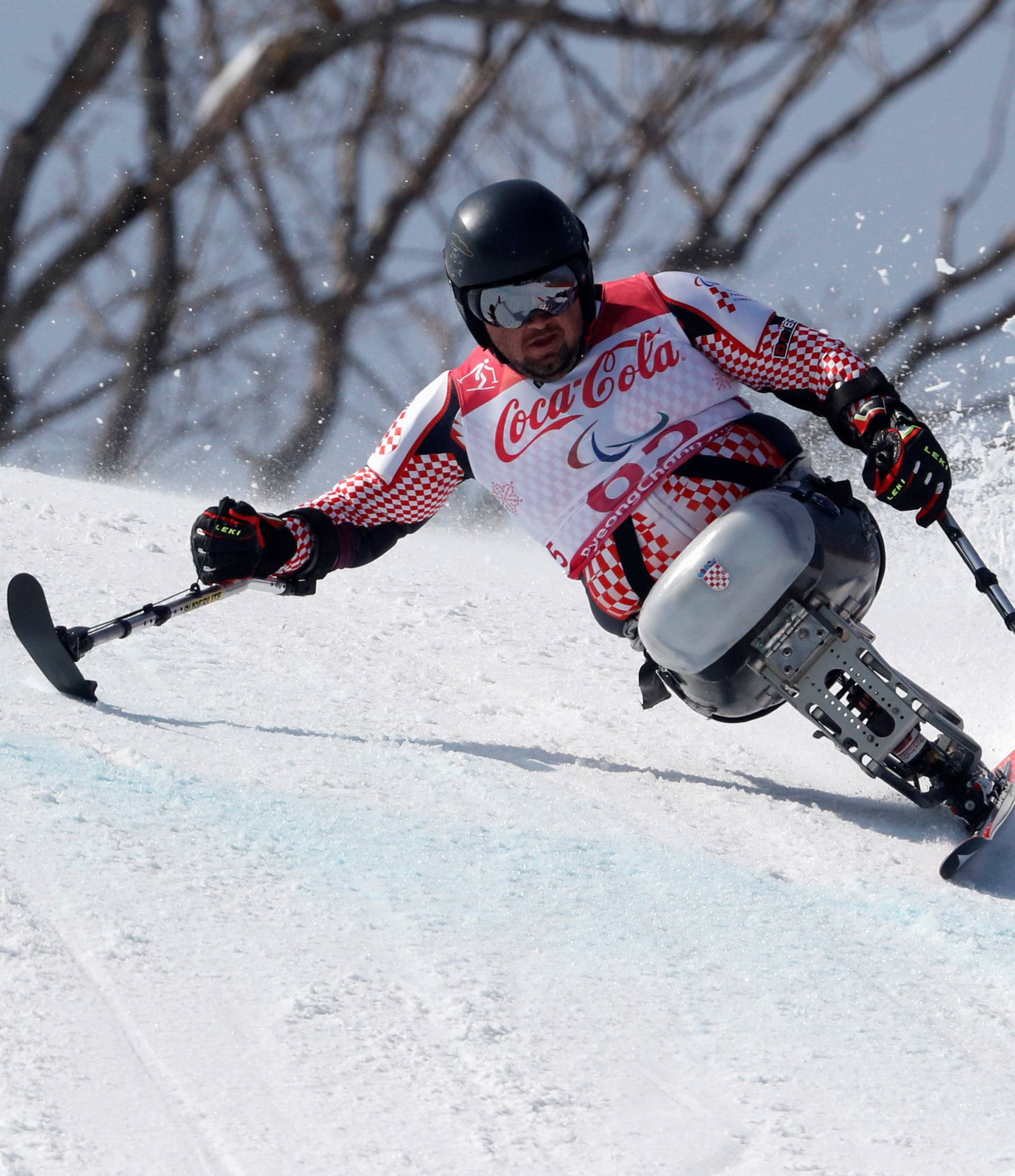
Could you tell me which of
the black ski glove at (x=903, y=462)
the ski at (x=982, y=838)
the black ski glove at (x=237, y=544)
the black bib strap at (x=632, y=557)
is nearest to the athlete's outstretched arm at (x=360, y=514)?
the black ski glove at (x=237, y=544)

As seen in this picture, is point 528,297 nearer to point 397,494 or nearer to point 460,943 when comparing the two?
point 397,494

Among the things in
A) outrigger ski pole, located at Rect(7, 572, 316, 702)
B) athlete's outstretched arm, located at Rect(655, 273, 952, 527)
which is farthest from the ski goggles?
outrigger ski pole, located at Rect(7, 572, 316, 702)

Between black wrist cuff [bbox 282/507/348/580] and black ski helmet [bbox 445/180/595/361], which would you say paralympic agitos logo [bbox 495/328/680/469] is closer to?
black ski helmet [bbox 445/180/595/361]

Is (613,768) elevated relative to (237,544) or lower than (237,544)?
elevated

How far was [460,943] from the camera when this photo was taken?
6.09 ft

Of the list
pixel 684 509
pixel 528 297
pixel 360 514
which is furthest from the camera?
pixel 360 514

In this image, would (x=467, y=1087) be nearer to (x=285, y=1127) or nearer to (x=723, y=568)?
(x=285, y=1127)

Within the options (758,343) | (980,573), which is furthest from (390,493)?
(980,573)

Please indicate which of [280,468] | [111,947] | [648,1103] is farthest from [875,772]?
[280,468]

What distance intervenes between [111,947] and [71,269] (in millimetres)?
14947

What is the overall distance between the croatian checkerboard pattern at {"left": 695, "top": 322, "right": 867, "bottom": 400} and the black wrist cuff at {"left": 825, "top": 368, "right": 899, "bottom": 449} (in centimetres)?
3

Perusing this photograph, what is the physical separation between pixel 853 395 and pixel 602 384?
1.74 feet

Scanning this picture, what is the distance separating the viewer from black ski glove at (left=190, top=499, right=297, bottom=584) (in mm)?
3012

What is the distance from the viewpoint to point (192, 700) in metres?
3.17
